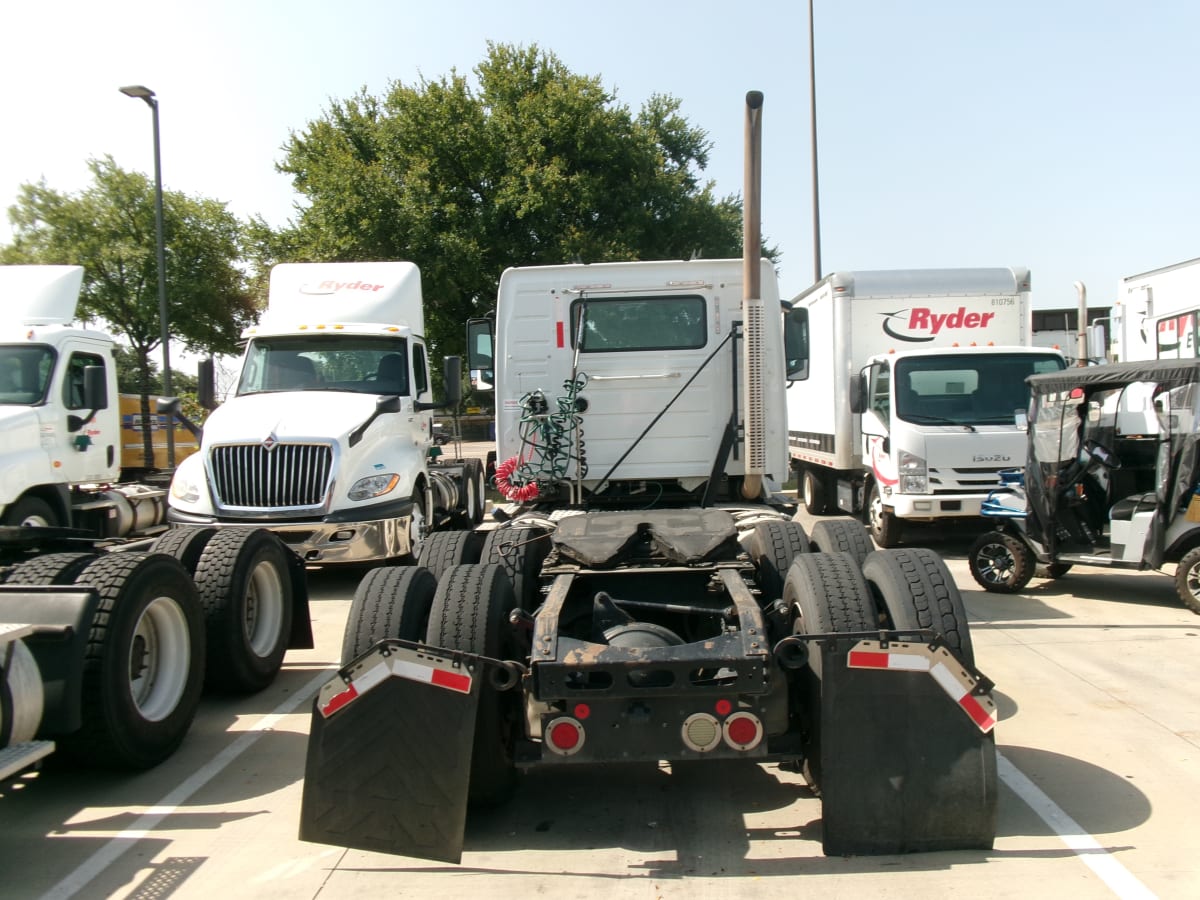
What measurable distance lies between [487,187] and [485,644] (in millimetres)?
23728

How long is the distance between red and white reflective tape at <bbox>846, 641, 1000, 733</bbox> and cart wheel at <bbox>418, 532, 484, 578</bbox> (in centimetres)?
265

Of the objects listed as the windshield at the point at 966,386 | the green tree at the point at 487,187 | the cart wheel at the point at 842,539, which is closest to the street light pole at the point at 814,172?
the green tree at the point at 487,187

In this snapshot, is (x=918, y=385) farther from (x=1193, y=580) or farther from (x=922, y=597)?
(x=922, y=597)

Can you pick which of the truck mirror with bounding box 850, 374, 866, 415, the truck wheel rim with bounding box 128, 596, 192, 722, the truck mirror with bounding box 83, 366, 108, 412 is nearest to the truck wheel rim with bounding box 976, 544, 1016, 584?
the truck mirror with bounding box 850, 374, 866, 415

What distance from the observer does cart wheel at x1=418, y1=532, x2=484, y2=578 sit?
564 centimetres

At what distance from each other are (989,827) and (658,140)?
95.3 ft

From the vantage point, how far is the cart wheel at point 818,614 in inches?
155

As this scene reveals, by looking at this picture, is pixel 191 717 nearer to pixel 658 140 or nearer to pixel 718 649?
pixel 718 649

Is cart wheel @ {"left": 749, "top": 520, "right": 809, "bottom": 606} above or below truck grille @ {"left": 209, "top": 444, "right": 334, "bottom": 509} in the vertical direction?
below

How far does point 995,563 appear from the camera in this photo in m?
9.41

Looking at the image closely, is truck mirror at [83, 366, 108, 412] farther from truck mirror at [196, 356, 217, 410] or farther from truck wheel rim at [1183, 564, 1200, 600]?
truck wheel rim at [1183, 564, 1200, 600]

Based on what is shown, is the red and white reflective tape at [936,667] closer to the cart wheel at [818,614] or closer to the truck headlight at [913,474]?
the cart wheel at [818,614]

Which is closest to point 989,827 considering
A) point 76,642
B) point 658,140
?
point 76,642

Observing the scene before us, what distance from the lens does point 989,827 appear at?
3691mm
